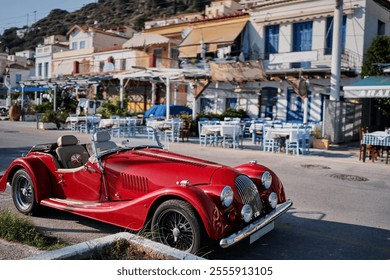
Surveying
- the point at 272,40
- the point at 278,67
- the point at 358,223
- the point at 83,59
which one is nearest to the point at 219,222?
the point at 358,223

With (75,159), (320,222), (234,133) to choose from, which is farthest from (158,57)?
(320,222)

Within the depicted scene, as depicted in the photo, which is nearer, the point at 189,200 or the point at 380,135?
the point at 189,200

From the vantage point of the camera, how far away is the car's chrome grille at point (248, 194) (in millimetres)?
4621

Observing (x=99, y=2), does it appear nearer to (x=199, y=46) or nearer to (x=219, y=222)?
(x=199, y=46)

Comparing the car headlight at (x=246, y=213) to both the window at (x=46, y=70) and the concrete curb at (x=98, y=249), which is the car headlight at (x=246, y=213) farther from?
the window at (x=46, y=70)

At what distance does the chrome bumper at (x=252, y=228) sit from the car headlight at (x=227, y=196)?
0.31 m

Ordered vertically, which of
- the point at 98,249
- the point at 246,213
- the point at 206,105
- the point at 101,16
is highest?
the point at 101,16

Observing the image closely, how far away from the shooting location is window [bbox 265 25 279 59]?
83.5 feet

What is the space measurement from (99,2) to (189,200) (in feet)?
391

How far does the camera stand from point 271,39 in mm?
25703

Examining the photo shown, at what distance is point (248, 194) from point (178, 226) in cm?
91

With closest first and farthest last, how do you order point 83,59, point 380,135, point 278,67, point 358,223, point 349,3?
point 358,223
point 380,135
point 349,3
point 278,67
point 83,59

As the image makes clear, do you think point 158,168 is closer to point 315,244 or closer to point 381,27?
point 315,244

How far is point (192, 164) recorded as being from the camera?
16.5 feet
